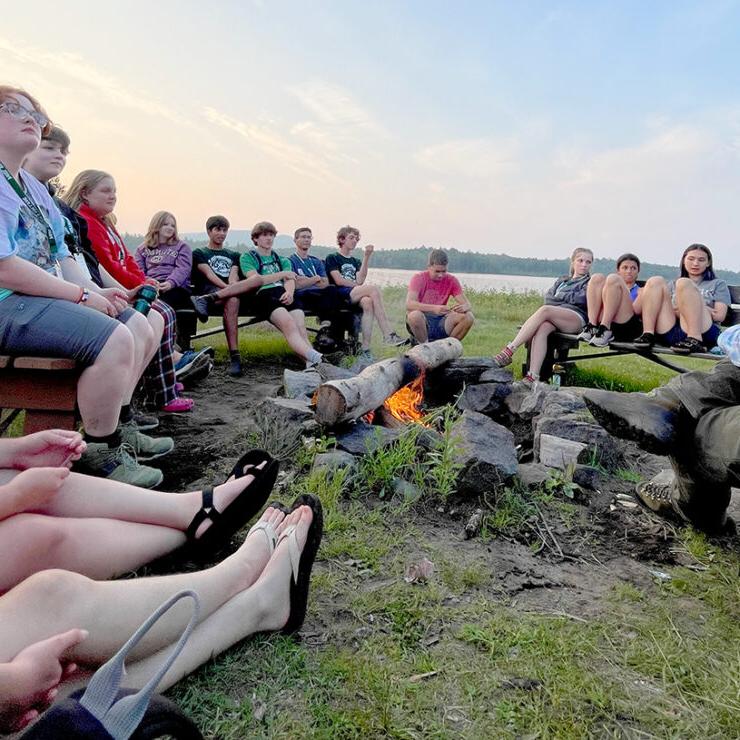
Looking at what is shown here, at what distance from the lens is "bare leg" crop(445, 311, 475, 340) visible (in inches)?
257

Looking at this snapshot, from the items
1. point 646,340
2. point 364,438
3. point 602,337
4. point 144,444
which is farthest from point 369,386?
point 646,340

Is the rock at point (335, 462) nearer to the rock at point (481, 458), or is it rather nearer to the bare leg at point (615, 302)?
the rock at point (481, 458)

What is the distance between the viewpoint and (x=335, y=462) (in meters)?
2.95

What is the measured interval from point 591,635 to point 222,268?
5.41m

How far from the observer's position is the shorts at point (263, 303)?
6.07m

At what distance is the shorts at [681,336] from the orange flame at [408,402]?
252 centimetres

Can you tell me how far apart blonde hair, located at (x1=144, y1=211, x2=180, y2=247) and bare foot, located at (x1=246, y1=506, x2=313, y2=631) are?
4678mm

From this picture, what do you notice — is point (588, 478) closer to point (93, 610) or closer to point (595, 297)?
point (93, 610)

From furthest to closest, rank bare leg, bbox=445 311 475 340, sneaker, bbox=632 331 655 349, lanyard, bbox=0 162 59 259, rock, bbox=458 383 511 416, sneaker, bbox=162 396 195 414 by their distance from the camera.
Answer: bare leg, bbox=445 311 475 340, sneaker, bbox=632 331 655 349, rock, bbox=458 383 511 416, sneaker, bbox=162 396 195 414, lanyard, bbox=0 162 59 259

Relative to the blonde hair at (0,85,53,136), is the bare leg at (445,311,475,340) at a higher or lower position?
lower

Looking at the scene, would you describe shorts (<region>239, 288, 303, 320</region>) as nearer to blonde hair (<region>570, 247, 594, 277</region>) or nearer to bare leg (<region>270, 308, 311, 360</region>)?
bare leg (<region>270, 308, 311, 360</region>)

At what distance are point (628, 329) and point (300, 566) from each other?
485 centimetres

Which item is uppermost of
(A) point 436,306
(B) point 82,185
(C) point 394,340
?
(B) point 82,185

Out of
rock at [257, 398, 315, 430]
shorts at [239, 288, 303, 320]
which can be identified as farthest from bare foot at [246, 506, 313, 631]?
shorts at [239, 288, 303, 320]
